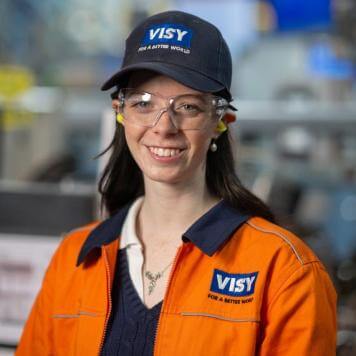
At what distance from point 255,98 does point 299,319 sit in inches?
272

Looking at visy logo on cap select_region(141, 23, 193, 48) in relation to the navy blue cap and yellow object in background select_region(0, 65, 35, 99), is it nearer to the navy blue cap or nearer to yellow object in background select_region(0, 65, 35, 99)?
the navy blue cap

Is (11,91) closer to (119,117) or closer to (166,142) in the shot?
(119,117)

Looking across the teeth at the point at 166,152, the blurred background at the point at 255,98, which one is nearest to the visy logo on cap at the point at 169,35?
the teeth at the point at 166,152

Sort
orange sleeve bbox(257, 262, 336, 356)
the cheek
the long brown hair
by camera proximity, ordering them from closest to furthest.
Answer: orange sleeve bbox(257, 262, 336, 356), the cheek, the long brown hair

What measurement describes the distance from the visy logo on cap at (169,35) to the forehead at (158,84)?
67 mm

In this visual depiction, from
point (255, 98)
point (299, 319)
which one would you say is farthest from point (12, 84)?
point (255, 98)

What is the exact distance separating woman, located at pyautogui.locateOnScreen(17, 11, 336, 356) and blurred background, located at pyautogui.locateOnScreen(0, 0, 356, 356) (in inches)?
96.8

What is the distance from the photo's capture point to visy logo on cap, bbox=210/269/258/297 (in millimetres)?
1430

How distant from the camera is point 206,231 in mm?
1535

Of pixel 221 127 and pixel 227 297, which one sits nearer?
pixel 227 297

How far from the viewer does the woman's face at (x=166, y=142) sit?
4.79 ft

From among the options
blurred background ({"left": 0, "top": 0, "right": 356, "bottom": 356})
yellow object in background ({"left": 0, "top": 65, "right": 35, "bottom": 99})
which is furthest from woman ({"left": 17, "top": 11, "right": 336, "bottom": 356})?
blurred background ({"left": 0, "top": 0, "right": 356, "bottom": 356})

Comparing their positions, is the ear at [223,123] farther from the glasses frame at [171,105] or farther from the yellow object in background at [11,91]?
the yellow object in background at [11,91]

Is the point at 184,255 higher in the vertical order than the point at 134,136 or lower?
lower
